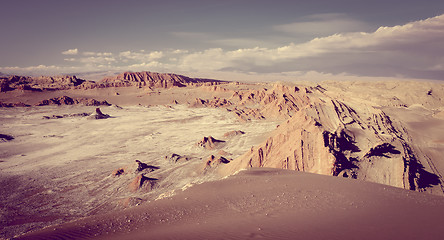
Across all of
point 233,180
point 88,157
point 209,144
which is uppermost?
point 233,180

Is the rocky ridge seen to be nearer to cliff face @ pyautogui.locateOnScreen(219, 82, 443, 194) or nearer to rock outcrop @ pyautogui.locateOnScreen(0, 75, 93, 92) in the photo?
cliff face @ pyautogui.locateOnScreen(219, 82, 443, 194)

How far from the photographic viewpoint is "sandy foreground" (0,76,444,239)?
845cm

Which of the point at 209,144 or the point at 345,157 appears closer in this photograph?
the point at 345,157

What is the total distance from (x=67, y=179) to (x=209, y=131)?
2169cm

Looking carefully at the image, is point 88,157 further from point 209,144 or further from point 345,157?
point 345,157

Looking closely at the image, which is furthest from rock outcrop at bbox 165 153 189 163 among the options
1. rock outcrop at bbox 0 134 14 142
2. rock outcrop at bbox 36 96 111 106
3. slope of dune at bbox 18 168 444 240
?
rock outcrop at bbox 36 96 111 106

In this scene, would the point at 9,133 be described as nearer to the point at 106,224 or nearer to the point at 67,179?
the point at 67,179

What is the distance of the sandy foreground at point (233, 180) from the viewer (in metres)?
8.45

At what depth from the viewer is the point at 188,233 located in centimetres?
790

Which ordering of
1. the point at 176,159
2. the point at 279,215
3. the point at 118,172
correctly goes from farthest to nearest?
1. the point at 176,159
2. the point at 118,172
3. the point at 279,215

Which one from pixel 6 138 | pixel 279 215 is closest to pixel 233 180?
pixel 279 215

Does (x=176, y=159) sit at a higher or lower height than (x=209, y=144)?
lower

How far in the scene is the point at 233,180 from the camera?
13.5 m

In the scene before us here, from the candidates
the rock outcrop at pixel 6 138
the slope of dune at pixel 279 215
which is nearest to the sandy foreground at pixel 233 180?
the slope of dune at pixel 279 215
